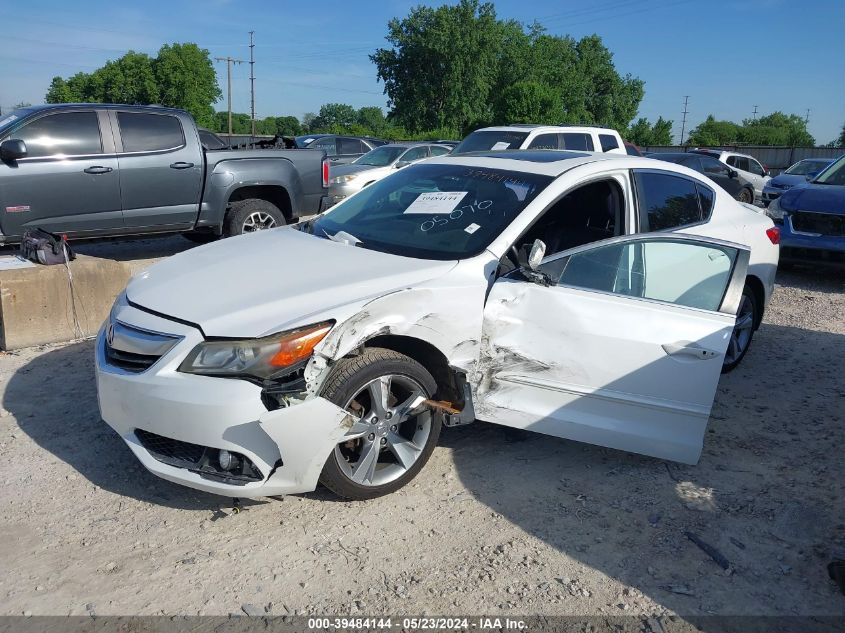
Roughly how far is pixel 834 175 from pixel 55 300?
963 centimetres

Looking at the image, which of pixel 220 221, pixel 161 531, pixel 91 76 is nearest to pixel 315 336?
pixel 161 531

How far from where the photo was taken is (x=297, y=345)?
3.10 meters

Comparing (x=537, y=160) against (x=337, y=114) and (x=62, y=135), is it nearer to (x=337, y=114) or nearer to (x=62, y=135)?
(x=62, y=135)

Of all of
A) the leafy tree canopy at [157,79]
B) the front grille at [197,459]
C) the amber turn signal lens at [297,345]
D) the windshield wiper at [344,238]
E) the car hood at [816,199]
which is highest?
the leafy tree canopy at [157,79]

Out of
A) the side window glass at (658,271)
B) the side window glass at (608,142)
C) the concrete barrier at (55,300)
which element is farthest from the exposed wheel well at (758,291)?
the side window glass at (608,142)

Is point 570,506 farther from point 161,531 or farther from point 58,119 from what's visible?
point 58,119

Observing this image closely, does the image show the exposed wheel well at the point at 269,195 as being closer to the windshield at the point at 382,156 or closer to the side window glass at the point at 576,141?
the side window glass at the point at 576,141

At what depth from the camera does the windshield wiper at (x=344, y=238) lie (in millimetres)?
4133

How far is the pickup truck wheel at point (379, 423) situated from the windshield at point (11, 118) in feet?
20.5

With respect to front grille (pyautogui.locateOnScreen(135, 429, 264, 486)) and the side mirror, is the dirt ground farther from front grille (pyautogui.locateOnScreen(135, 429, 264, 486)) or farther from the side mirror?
the side mirror

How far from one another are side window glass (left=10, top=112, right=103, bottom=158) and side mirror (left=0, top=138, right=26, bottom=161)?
255 millimetres

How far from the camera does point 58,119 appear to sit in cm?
773

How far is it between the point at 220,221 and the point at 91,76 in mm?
87466

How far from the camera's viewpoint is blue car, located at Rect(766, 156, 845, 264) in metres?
8.64
